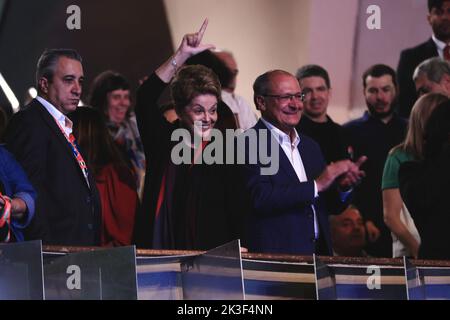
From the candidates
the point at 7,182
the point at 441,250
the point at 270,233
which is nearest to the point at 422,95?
the point at 441,250

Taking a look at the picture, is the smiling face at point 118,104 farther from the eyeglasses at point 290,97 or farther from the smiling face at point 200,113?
the eyeglasses at point 290,97

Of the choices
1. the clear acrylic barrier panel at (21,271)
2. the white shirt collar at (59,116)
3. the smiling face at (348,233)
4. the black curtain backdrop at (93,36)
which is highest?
the black curtain backdrop at (93,36)

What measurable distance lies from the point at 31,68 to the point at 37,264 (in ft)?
5.08

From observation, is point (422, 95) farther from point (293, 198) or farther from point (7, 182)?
point (7, 182)

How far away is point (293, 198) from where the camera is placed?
5.71m

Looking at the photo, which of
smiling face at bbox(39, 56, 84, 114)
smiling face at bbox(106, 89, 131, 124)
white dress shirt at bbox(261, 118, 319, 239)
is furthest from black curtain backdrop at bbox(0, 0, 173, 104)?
white dress shirt at bbox(261, 118, 319, 239)

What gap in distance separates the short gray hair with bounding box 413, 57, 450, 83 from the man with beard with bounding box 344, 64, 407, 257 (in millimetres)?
137

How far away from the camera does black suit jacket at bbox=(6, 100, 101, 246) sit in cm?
561

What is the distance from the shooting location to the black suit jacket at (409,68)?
258 inches

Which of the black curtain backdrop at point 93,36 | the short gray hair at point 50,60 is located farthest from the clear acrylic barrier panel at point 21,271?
the black curtain backdrop at point 93,36

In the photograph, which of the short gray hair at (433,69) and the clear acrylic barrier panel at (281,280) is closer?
the clear acrylic barrier panel at (281,280)

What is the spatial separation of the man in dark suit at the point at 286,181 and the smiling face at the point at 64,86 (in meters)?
0.86

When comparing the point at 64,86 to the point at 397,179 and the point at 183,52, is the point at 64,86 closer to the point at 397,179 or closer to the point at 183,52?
the point at 183,52

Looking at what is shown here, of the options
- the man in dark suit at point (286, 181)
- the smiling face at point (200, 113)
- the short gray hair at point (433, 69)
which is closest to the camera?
the man in dark suit at point (286, 181)
